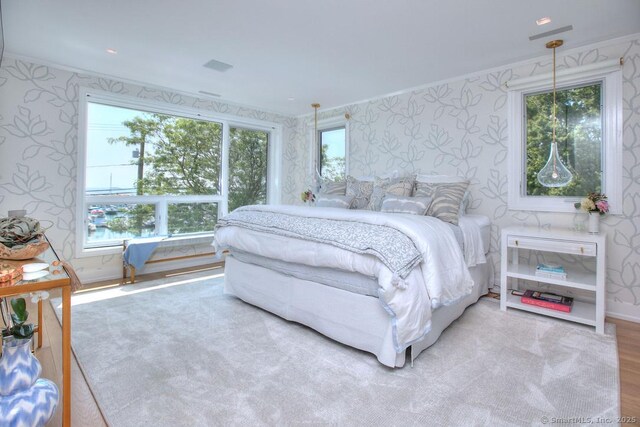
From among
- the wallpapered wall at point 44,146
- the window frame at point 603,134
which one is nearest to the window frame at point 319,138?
the window frame at point 603,134

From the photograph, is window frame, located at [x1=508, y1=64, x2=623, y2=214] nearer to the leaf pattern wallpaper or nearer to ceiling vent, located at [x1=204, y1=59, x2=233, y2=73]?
the leaf pattern wallpaper

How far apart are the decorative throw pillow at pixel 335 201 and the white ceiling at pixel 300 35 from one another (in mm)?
1356

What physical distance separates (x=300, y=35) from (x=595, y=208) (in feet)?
9.19

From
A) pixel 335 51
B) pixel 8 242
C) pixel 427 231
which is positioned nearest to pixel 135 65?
pixel 335 51

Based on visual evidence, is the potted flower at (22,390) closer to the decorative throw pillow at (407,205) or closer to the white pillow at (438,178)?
the decorative throw pillow at (407,205)

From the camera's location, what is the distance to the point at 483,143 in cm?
359

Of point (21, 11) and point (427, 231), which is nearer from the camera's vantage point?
point (427, 231)

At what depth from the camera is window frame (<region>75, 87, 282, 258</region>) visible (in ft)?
12.1

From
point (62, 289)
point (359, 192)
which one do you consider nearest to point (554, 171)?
point (359, 192)

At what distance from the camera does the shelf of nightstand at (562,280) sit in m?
2.60

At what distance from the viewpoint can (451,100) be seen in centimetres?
381

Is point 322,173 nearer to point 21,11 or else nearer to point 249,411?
point 21,11

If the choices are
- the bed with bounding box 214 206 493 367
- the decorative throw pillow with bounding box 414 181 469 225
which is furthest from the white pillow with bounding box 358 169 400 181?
the bed with bounding box 214 206 493 367

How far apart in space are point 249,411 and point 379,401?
64cm
